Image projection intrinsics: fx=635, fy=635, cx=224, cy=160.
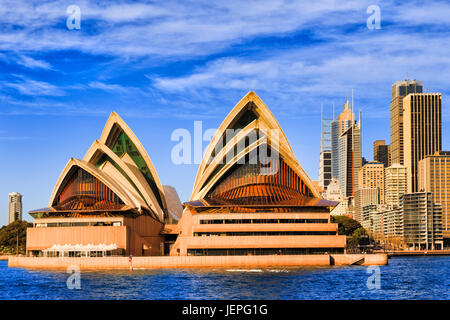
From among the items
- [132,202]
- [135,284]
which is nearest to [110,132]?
[132,202]

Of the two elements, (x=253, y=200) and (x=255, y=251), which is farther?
(x=253, y=200)

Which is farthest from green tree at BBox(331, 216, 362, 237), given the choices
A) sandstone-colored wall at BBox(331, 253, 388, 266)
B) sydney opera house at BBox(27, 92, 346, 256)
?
sandstone-colored wall at BBox(331, 253, 388, 266)

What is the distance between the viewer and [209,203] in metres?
92.2

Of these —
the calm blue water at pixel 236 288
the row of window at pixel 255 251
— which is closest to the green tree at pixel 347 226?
the row of window at pixel 255 251

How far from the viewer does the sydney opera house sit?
87.9 metres

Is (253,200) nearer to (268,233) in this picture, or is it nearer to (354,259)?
(268,233)

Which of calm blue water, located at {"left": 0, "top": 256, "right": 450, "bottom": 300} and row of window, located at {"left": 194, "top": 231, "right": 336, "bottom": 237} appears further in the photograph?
row of window, located at {"left": 194, "top": 231, "right": 336, "bottom": 237}

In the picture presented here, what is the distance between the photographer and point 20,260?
93.8 metres

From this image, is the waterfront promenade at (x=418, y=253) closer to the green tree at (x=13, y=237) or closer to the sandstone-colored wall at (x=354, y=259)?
the sandstone-colored wall at (x=354, y=259)

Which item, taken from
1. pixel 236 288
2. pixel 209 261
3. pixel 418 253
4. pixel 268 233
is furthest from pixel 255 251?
pixel 418 253

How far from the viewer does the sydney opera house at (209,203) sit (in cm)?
8788

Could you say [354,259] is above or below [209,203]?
below

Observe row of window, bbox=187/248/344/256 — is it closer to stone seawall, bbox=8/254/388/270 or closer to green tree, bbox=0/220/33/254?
stone seawall, bbox=8/254/388/270

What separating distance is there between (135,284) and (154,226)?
53.1m
